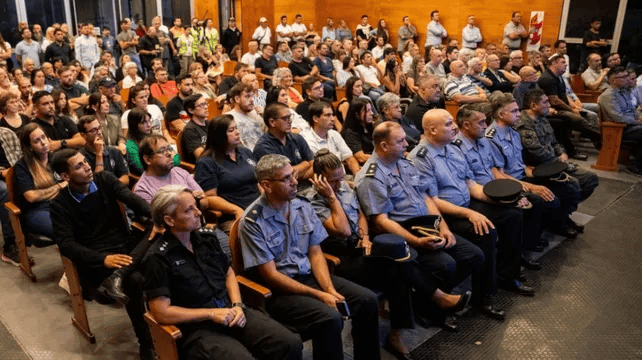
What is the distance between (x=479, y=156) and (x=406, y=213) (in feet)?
2.91

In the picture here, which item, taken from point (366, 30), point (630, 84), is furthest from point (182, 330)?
point (366, 30)

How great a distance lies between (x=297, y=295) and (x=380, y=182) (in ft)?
2.88

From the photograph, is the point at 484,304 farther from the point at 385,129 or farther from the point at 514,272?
the point at 385,129

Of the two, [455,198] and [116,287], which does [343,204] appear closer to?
[455,198]

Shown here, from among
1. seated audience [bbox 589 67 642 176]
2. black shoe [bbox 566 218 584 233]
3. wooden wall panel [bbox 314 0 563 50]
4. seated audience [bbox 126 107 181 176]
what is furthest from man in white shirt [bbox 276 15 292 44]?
black shoe [bbox 566 218 584 233]

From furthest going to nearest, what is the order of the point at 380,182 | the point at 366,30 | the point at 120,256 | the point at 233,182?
the point at 366,30 → the point at 233,182 → the point at 380,182 → the point at 120,256

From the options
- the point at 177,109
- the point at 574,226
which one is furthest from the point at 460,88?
the point at 177,109

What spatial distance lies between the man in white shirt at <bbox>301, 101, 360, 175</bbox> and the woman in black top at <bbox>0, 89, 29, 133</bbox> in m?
2.21

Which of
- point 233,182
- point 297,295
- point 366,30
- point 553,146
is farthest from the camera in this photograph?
point 366,30

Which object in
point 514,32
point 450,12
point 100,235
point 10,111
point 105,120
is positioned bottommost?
point 100,235

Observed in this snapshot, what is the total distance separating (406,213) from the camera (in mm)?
3105

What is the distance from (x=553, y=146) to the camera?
4.54m

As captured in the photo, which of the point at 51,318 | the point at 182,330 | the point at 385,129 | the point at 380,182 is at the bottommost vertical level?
the point at 51,318

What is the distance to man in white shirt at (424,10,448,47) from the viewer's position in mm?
11375
